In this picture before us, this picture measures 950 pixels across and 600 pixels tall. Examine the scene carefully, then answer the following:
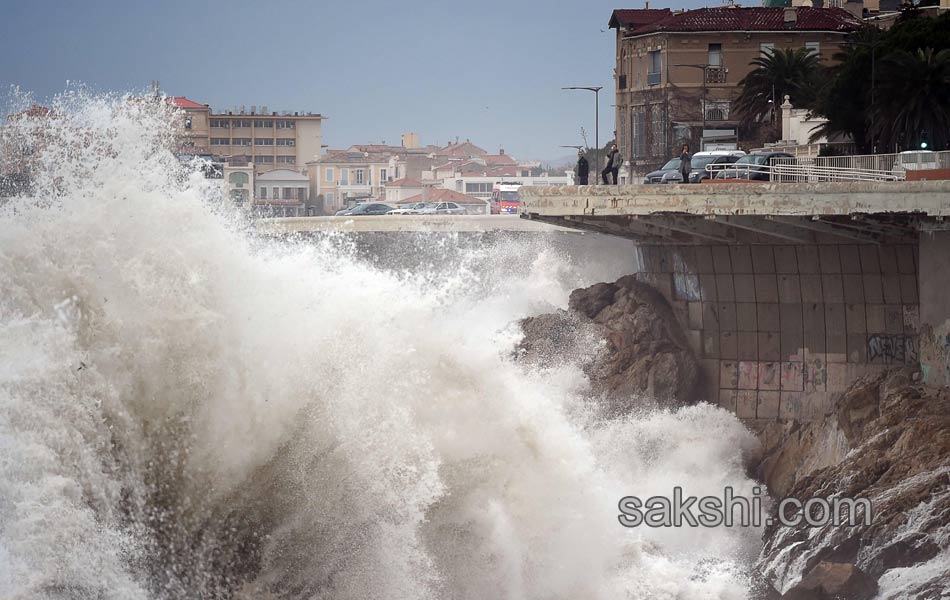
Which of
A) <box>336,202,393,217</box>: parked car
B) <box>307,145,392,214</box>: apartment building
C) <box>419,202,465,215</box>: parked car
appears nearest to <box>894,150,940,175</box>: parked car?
<box>419,202,465,215</box>: parked car

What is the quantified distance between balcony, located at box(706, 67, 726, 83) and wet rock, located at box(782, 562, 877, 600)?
1500 inches

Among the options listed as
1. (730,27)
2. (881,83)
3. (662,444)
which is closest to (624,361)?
(662,444)

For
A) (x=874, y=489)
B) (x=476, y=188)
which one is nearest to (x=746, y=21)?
(x=874, y=489)

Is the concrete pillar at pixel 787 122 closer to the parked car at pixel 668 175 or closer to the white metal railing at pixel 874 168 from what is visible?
the parked car at pixel 668 175

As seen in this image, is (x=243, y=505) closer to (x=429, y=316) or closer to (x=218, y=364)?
(x=218, y=364)

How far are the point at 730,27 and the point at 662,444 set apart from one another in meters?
31.2

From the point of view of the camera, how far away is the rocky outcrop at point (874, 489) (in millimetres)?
19359

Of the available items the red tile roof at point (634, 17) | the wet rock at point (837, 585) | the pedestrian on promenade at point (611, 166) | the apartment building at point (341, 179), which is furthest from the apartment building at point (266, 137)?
the wet rock at point (837, 585)

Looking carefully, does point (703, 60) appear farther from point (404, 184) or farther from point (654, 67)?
point (404, 184)

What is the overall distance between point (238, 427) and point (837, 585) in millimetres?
8575

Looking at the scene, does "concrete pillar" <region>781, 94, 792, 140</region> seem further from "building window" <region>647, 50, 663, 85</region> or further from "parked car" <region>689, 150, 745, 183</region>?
"building window" <region>647, 50, 663, 85</region>

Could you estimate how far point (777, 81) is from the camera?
52719 millimetres

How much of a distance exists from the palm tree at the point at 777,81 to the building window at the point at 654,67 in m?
3.42

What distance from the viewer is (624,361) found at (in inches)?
1125
